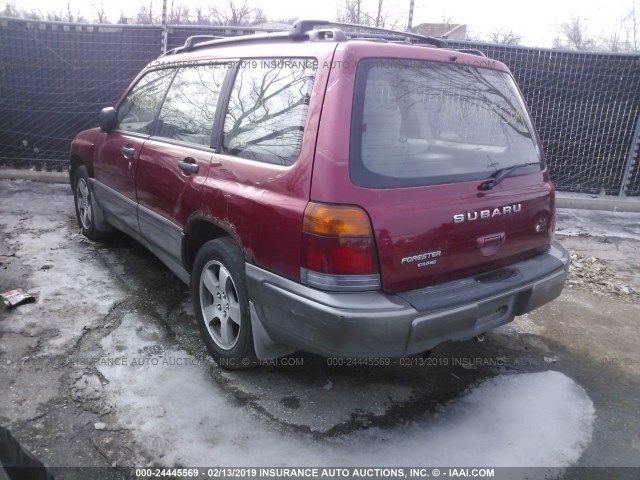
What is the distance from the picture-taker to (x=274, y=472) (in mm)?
2322

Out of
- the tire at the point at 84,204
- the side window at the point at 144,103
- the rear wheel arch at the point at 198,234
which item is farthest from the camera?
the tire at the point at 84,204

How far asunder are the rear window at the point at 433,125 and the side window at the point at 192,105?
1.13 m

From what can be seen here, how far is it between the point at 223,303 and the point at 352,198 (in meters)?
1.18

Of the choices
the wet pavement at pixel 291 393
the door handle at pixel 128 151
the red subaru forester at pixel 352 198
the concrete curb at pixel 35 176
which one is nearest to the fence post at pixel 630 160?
the wet pavement at pixel 291 393

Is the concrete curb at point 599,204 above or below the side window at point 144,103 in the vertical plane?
below

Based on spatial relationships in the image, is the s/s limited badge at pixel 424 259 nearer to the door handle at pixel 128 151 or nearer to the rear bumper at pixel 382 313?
the rear bumper at pixel 382 313

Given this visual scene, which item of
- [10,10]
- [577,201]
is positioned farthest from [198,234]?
[10,10]

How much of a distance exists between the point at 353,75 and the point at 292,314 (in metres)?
1.14

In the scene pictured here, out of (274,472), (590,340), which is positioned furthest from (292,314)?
(590,340)

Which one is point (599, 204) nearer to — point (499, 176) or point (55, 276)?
point (499, 176)

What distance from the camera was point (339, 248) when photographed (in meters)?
2.22

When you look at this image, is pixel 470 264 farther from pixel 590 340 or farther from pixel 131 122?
pixel 131 122

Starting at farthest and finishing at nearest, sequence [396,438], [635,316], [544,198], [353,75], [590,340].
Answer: [635,316] → [590,340] → [544,198] → [396,438] → [353,75]

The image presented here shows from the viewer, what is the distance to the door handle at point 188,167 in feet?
9.97
